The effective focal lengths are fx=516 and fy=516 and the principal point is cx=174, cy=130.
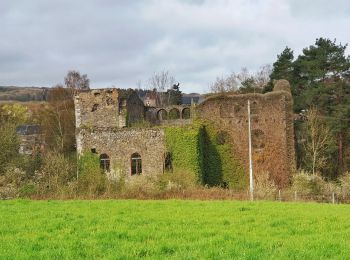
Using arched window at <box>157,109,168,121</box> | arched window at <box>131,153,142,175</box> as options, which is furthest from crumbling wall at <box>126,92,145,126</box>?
arched window at <box>157,109,168,121</box>

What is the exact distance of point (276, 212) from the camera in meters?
17.3

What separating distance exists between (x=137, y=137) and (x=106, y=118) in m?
4.09

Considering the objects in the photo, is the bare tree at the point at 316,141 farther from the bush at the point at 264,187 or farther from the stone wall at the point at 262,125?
the bush at the point at 264,187

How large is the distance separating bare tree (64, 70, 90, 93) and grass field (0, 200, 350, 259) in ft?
201

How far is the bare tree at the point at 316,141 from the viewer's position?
48.0m

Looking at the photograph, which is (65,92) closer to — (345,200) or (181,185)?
(181,185)

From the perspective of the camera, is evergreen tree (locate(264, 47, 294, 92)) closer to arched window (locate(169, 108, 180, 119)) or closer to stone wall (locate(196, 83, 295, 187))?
arched window (locate(169, 108, 180, 119))

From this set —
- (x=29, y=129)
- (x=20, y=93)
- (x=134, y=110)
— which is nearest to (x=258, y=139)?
(x=134, y=110)

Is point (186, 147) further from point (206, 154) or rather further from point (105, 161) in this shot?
point (105, 161)

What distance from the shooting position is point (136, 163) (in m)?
43.1

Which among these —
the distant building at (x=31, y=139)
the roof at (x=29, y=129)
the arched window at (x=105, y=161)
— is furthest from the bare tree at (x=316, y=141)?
the roof at (x=29, y=129)

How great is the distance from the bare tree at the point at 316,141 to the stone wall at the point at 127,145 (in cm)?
1462

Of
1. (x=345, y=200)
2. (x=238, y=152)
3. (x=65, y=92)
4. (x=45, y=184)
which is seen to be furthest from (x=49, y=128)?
(x=345, y=200)

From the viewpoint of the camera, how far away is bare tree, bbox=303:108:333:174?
48.0 m
